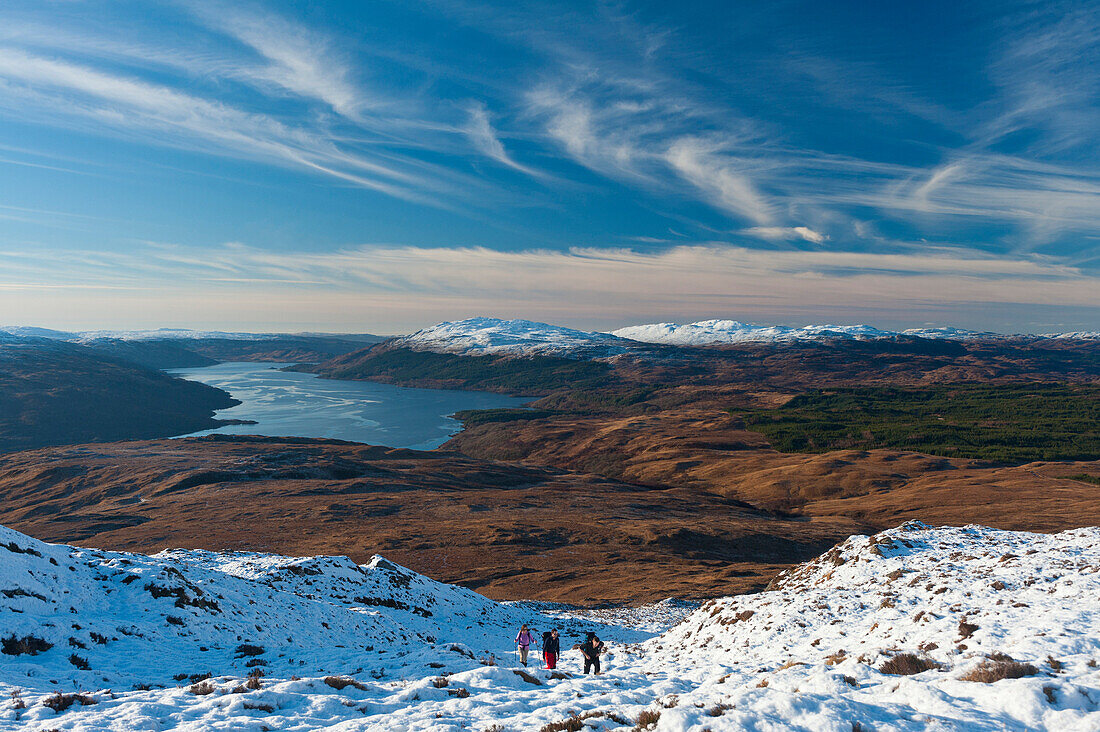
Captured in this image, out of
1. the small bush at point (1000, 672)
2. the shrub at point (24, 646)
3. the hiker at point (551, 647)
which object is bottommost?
the hiker at point (551, 647)

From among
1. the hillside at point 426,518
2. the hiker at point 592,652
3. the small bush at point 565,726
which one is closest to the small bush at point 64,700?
the small bush at point 565,726

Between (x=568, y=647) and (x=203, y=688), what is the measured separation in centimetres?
1666

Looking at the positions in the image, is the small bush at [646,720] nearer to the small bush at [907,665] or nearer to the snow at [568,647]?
the snow at [568,647]

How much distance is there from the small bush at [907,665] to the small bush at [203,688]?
15469 millimetres

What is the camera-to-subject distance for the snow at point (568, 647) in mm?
9781

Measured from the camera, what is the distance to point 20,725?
1002 cm

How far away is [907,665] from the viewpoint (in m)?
11.8

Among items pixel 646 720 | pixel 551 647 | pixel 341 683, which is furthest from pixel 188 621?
pixel 646 720

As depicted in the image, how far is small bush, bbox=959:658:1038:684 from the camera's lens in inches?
394

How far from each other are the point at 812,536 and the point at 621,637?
130 ft

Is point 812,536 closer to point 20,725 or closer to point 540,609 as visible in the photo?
point 540,609

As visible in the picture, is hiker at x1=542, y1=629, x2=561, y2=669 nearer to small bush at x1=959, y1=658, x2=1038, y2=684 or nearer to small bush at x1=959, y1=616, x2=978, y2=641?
small bush at x1=959, y1=658, x2=1038, y2=684

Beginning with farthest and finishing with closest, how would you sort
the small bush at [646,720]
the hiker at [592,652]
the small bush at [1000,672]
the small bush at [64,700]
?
the hiker at [592,652] < the small bush at [64,700] < the small bush at [1000,672] < the small bush at [646,720]

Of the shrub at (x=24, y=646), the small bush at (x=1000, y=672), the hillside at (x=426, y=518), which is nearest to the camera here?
the small bush at (x=1000, y=672)
